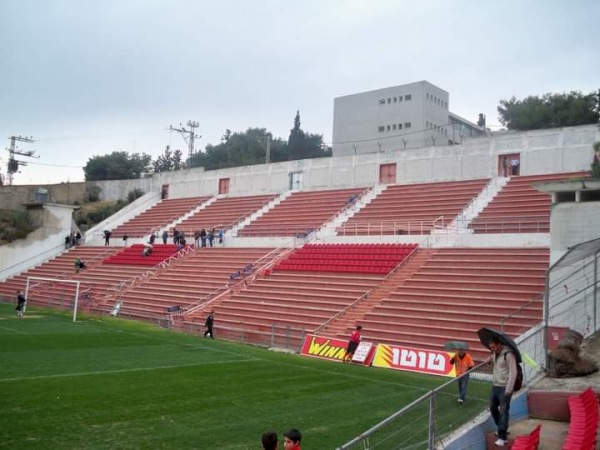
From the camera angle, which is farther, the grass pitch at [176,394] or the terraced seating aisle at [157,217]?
the terraced seating aisle at [157,217]

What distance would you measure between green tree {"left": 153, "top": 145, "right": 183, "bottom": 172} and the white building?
97.2ft

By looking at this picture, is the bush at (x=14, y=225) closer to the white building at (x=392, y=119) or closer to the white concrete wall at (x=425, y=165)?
the white concrete wall at (x=425, y=165)

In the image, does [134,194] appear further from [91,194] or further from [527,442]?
[527,442]

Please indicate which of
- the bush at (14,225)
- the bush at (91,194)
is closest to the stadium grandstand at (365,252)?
the bush at (14,225)

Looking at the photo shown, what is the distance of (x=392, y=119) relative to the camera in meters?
68.6

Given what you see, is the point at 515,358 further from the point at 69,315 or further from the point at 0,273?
the point at 0,273

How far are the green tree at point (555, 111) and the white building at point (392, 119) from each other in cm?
956

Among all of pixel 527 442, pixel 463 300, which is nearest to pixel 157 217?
pixel 463 300

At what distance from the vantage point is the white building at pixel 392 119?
219ft

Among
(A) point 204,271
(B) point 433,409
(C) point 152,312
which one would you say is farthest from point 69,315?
(B) point 433,409

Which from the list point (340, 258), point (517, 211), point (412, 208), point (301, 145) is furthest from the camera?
point (301, 145)

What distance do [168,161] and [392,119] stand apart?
3840 centimetres

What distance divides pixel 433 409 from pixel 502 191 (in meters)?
26.0

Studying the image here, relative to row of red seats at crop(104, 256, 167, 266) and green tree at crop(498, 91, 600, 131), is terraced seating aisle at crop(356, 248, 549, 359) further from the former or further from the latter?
green tree at crop(498, 91, 600, 131)
